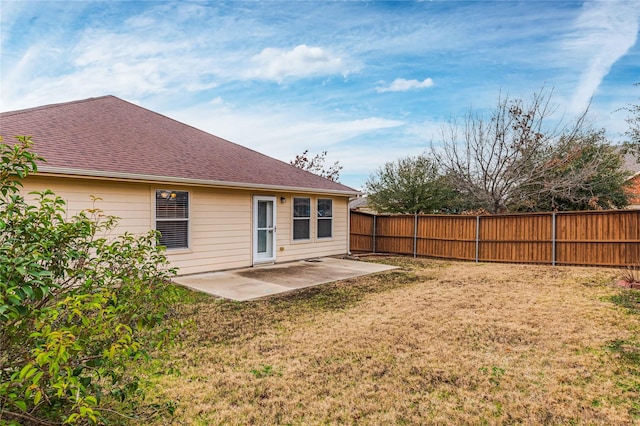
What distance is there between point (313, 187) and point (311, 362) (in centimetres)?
825

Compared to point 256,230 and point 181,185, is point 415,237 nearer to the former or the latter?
point 256,230

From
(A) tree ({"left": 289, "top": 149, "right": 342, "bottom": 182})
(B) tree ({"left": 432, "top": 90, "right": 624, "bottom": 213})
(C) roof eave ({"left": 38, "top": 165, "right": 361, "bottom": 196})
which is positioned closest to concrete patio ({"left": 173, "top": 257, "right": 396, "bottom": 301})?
(C) roof eave ({"left": 38, "top": 165, "right": 361, "bottom": 196})

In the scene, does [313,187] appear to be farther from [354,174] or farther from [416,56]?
[354,174]

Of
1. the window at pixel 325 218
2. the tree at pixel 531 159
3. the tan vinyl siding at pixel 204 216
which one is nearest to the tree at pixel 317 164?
the tree at pixel 531 159

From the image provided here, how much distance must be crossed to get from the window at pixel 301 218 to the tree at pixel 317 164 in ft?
61.3

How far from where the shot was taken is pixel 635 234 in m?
10.9

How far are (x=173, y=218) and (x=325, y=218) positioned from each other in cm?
558

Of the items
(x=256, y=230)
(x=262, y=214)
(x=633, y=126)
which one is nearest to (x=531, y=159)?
(x=633, y=126)

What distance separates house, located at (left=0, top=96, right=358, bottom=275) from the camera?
7.76 metres

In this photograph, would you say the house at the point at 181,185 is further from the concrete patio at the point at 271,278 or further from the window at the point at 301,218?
the concrete patio at the point at 271,278

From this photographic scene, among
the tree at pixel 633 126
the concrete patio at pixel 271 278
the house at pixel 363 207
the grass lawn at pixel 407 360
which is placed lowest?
the grass lawn at pixel 407 360

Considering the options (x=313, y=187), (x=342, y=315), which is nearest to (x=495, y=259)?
(x=313, y=187)

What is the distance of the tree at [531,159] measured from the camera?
16.5 m

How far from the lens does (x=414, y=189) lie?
19109 millimetres
